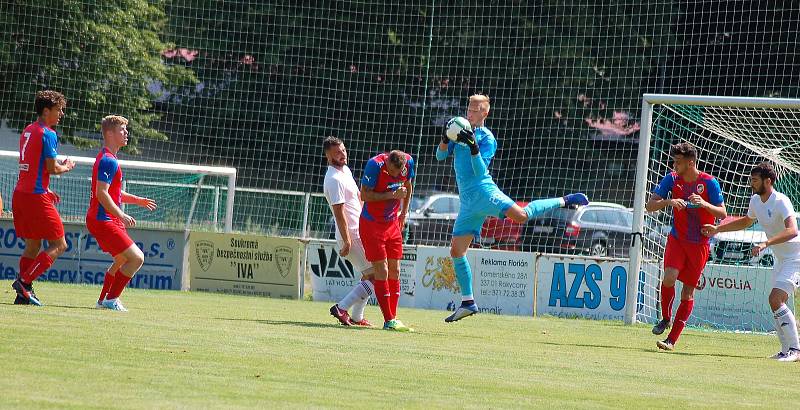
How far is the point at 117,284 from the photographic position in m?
11.7

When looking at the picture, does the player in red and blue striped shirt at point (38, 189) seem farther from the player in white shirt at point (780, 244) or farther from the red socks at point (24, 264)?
the player in white shirt at point (780, 244)

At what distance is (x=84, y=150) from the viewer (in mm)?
31547

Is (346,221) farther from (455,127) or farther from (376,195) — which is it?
(455,127)

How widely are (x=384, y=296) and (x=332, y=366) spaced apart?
3627 mm

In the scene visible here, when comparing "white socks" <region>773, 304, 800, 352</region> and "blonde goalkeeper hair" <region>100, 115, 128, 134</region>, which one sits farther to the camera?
"blonde goalkeeper hair" <region>100, 115, 128, 134</region>

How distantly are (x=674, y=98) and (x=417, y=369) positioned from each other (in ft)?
29.4

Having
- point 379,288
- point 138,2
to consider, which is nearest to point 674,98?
point 379,288

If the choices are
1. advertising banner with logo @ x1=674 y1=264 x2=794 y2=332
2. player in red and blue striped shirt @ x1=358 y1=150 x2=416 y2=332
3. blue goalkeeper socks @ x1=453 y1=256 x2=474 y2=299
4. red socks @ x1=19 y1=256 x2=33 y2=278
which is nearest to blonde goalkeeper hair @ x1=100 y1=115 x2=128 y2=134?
red socks @ x1=19 y1=256 x2=33 y2=278

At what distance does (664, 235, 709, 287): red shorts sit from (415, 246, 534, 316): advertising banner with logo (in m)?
5.79

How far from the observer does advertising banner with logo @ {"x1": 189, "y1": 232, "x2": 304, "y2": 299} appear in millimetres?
18688

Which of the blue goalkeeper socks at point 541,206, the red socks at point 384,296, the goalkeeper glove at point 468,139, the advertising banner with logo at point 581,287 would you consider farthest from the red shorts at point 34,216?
the advertising banner with logo at point 581,287

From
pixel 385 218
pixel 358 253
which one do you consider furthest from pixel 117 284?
pixel 385 218

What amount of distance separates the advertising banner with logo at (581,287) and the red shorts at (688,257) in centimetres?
512

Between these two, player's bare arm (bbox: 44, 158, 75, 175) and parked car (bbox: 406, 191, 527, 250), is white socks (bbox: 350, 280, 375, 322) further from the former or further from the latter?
parked car (bbox: 406, 191, 527, 250)
